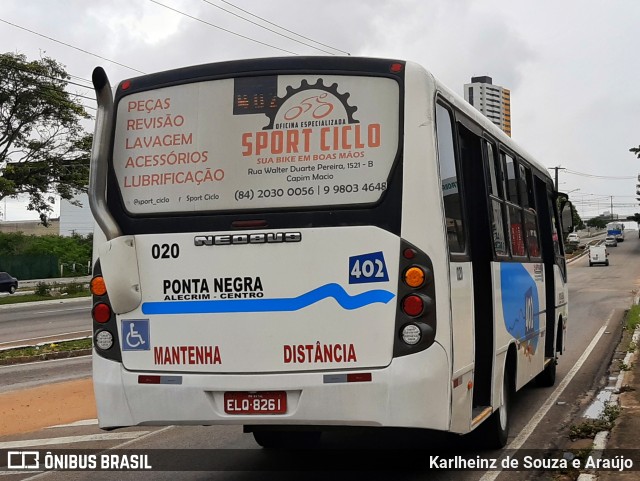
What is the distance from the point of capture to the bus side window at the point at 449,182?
6250 mm

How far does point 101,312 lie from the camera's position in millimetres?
6355

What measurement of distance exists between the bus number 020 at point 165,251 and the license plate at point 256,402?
1.08 meters

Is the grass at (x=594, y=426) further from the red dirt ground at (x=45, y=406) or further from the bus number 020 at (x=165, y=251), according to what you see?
the red dirt ground at (x=45, y=406)

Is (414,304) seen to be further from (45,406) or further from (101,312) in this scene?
(45,406)

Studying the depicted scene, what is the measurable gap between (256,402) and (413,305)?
1291 mm

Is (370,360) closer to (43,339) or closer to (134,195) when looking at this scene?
(134,195)

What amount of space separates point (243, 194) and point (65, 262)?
60.5 m

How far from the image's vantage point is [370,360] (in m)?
5.79

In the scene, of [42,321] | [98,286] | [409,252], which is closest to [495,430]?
[409,252]

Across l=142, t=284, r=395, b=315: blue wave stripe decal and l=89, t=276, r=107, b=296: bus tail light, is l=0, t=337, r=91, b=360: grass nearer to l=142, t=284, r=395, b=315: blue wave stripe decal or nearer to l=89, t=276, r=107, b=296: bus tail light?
l=89, t=276, r=107, b=296: bus tail light

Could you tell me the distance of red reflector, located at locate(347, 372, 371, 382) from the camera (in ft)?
18.9

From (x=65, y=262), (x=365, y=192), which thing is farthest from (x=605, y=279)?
(x=365, y=192)

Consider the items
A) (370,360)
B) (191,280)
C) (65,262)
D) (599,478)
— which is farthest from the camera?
(65,262)

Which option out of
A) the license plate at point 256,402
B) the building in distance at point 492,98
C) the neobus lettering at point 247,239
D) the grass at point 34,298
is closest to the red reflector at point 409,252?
the neobus lettering at point 247,239
